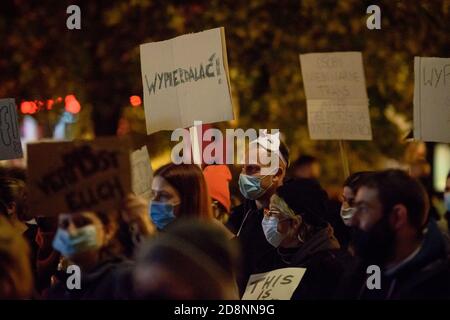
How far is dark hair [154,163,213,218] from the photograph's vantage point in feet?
19.4

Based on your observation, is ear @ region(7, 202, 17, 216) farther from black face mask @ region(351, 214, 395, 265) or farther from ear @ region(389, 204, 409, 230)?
ear @ region(389, 204, 409, 230)

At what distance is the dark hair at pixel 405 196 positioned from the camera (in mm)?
4852

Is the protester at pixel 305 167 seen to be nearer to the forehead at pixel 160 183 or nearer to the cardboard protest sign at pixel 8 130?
the cardboard protest sign at pixel 8 130

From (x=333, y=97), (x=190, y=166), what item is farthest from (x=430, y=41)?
(x=190, y=166)

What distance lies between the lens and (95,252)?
16.3ft

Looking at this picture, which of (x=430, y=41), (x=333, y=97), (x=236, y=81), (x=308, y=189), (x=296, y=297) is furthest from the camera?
(x=236, y=81)

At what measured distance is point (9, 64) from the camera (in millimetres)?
14617

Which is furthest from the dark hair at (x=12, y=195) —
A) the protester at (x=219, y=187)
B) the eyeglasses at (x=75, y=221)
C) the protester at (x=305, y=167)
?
the protester at (x=305, y=167)

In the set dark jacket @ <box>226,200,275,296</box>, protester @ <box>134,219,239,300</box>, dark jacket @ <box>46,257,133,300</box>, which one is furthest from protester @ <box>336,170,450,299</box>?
dark jacket @ <box>226,200,275,296</box>

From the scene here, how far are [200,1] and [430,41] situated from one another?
3.64m

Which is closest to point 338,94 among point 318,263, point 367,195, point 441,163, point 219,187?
point 219,187

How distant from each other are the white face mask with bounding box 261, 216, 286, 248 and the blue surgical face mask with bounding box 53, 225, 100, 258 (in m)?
1.51
